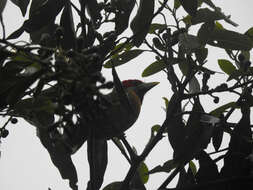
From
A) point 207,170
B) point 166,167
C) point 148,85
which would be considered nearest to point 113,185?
point 166,167

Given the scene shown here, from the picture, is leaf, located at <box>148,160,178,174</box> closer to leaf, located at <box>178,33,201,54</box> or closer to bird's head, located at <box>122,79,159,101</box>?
leaf, located at <box>178,33,201,54</box>

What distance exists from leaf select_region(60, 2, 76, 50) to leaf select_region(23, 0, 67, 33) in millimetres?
46

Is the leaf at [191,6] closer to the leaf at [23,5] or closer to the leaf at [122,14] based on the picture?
the leaf at [122,14]

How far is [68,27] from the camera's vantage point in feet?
5.55

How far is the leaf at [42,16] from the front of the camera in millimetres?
1617

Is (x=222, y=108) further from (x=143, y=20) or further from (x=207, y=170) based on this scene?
(x=143, y=20)

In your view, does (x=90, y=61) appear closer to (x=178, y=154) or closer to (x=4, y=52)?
(x=4, y=52)

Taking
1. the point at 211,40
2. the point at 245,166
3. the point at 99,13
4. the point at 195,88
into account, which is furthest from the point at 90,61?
the point at 195,88

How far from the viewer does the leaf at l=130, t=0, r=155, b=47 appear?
1.72 m

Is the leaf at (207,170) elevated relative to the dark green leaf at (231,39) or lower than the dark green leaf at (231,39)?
lower

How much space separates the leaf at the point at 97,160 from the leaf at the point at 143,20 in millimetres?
520

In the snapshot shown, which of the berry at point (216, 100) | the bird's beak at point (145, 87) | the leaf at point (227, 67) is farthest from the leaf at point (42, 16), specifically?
the bird's beak at point (145, 87)

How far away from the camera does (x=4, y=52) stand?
106 centimetres

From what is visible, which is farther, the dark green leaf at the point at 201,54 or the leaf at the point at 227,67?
the leaf at the point at 227,67
